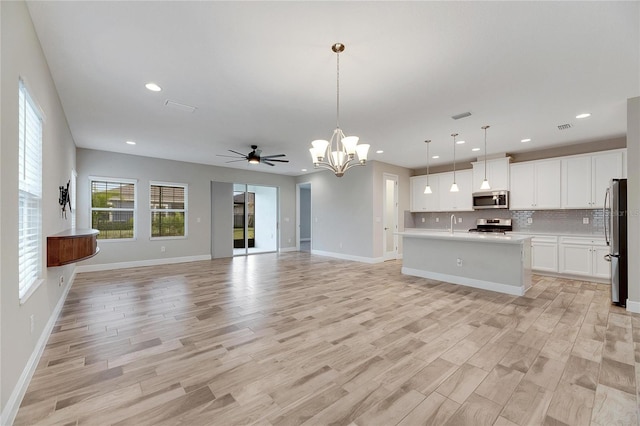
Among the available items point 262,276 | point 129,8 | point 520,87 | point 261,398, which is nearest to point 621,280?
point 520,87

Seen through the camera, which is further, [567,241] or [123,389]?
[567,241]

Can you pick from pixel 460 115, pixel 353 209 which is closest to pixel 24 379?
pixel 460 115

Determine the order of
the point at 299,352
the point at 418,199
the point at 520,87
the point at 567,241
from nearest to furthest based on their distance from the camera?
the point at 299,352
the point at 520,87
the point at 567,241
the point at 418,199

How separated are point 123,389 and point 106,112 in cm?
377

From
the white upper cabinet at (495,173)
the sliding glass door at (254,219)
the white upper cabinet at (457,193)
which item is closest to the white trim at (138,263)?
the sliding glass door at (254,219)

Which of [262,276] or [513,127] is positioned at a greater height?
[513,127]

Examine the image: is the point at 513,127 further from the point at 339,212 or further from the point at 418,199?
the point at 339,212

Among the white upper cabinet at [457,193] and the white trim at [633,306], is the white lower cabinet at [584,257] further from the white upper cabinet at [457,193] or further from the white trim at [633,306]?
the white upper cabinet at [457,193]

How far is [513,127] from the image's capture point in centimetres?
458

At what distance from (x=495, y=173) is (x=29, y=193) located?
7.77 meters

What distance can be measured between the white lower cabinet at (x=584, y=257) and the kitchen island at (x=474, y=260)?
1.47 m

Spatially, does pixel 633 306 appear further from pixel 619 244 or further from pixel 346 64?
pixel 346 64

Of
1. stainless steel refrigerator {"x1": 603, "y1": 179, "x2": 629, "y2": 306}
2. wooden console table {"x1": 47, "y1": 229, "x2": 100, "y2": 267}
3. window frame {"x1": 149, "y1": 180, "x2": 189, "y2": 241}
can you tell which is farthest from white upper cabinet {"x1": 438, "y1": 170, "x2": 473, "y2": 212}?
wooden console table {"x1": 47, "y1": 229, "x2": 100, "y2": 267}

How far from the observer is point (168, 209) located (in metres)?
7.36
